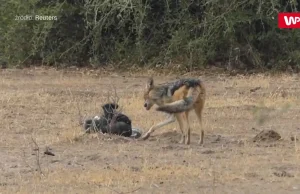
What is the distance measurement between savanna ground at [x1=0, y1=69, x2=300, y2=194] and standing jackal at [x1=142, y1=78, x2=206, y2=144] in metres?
0.29

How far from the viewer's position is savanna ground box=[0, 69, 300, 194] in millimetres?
7551

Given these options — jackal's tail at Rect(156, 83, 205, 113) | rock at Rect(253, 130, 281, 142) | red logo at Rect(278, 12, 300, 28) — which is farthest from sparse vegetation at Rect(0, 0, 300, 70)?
jackal's tail at Rect(156, 83, 205, 113)

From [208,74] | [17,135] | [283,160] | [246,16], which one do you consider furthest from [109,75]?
[283,160]

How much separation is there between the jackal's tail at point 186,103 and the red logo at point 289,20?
413 inches

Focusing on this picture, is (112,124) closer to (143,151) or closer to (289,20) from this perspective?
(143,151)

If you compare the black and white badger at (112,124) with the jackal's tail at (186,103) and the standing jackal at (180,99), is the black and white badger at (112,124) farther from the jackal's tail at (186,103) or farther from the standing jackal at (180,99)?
the jackal's tail at (186,103)

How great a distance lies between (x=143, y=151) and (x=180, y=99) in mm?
897

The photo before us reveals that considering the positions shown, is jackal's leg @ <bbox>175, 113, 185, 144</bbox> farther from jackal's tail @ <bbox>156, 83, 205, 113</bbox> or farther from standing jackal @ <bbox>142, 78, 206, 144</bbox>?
jackal's tail @ <bbox>156, 83, 205, 113</bbox>

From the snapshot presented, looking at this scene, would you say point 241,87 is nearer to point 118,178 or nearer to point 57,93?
point 57,93

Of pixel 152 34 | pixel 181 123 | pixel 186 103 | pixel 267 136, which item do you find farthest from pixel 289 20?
pixel 186 103

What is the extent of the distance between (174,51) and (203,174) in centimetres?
1243

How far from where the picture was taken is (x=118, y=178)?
7746 mm

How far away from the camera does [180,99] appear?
31.7 ft

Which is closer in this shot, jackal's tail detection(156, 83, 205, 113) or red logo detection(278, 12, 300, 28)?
jackal's tail detection(156, 83, 205, 113)
